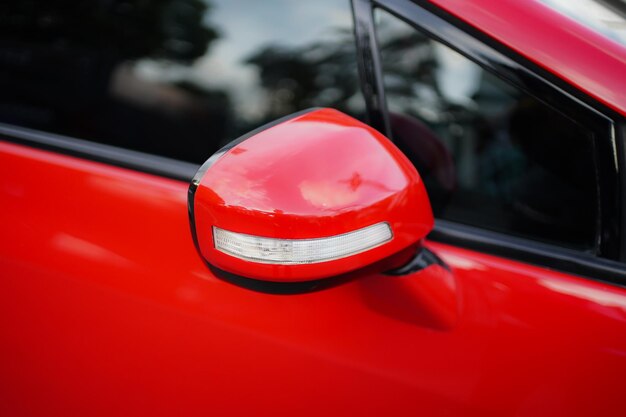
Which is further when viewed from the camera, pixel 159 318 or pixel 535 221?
pixel 535 221

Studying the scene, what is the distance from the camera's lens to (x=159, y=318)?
0.94 meters

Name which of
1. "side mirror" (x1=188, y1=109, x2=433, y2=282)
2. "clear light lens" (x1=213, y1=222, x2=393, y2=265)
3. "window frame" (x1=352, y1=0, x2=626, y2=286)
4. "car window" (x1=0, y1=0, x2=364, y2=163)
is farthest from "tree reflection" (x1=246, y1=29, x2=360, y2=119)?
"clear light lens" (x1=213, y1=222, x2=393, y2=265)

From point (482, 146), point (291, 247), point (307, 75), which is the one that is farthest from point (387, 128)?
point (482, 146)

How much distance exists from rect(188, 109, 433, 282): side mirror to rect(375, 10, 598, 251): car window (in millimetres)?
399

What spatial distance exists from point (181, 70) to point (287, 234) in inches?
25.8

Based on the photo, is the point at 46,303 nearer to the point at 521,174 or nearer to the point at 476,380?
the point at 476,380

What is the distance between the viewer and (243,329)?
917 millimetres

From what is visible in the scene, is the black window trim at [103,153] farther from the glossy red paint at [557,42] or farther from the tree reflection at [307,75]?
the glossy red paint at [557,42]

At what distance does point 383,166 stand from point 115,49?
0.80 metres

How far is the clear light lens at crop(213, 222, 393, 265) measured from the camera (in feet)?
2.31

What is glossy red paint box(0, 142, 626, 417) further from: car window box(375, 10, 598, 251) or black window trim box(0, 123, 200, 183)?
car window box(375, 10, 598, 251)

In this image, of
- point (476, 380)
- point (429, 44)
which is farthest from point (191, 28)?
point (476, 380)

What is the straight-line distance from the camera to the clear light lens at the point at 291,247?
2.31ft

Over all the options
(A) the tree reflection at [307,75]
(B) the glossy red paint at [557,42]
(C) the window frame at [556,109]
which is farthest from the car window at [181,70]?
(B) the glossy red paint at [557,42]
